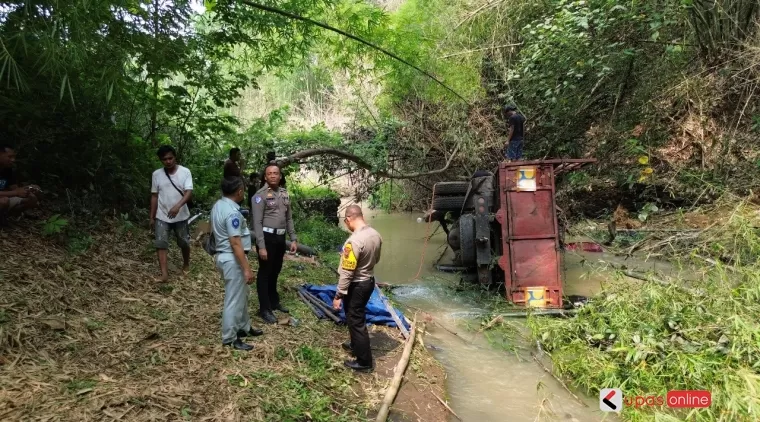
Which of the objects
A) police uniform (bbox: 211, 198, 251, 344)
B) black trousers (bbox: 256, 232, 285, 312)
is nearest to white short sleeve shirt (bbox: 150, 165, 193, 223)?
black trousers (bbox: 256, 232, 285, 312)

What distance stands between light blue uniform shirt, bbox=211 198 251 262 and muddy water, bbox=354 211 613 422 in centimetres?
252

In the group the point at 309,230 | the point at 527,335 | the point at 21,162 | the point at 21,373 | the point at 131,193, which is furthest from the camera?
the point at 309,230

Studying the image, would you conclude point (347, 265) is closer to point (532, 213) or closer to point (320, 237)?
point (532, 213)

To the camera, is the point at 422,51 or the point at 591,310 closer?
the point at 591,310

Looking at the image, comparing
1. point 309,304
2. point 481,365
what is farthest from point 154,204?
point 481,365

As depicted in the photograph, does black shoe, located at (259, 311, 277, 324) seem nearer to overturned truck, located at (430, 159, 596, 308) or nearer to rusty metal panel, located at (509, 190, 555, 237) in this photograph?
overturned truck, located at (430, 159, 596, 308)

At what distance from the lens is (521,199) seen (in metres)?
7.11

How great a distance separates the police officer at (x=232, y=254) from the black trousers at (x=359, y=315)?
3.03 feet

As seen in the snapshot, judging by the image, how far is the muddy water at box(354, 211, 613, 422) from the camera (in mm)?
4211

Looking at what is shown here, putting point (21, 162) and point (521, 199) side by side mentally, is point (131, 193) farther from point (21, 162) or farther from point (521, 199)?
point (521, 199)

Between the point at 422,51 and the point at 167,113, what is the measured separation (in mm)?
6498

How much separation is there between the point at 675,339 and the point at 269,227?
4.14 meters

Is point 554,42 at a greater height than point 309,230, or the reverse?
point 554,42

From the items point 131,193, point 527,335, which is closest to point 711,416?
point 527,335
